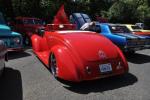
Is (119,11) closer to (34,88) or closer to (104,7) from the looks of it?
(104,7)

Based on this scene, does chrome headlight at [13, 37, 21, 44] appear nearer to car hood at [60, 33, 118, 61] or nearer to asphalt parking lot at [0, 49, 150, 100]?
asphalt parking lot at [0, 49, 150, 100]

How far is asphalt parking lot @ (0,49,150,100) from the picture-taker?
553 cm

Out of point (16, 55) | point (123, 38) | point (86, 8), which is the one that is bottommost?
point (16, 55)

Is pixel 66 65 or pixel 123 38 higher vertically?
pixel 123 38

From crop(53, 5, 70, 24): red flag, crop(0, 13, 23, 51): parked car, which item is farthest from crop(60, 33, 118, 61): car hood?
crop(0, 13, 23, 51): parked car

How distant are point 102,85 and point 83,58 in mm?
805

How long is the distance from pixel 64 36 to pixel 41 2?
14647 millimetres

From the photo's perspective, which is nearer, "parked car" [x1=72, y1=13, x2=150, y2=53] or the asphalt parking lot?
the asphalt parking lot

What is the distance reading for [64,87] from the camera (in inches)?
241

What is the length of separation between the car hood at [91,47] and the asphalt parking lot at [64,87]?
0.67 meters

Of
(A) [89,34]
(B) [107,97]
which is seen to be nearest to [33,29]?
(A) [89,34]

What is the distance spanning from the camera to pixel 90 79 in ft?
19.7

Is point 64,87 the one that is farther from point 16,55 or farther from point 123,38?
point 16,55

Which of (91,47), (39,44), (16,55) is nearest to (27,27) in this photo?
(16,55)
